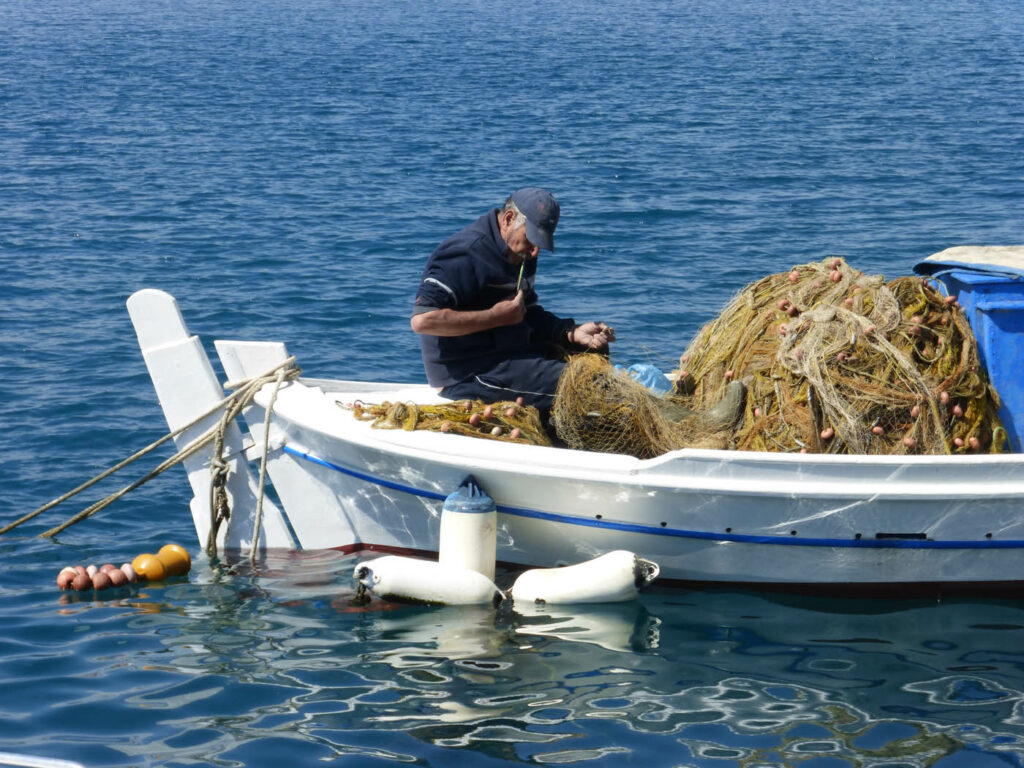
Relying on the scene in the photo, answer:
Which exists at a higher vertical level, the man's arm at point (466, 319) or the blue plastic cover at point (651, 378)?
the man's arm at point (466, 319)

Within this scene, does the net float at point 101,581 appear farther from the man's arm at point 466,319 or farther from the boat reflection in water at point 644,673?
the man's arm at point 466,319

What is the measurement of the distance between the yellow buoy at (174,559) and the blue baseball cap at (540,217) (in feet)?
8.29

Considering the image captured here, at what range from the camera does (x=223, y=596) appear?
6.59 metres

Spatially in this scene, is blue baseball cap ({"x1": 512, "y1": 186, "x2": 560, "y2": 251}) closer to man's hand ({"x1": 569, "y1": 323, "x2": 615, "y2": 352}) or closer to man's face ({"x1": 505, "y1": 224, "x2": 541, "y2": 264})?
man's face ({"x1": 505, "y1": 224, "x2": 541, "y2": 264})

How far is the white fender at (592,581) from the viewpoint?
6.07m

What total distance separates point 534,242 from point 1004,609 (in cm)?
287

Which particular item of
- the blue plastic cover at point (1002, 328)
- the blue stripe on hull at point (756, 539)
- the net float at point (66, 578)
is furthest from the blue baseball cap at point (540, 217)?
the net float at point (66, 578)

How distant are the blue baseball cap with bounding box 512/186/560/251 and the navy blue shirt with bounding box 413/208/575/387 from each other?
21 cm

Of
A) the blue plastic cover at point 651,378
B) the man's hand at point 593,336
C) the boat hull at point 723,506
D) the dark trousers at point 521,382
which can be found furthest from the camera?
the blue plastic cover at point 651,378

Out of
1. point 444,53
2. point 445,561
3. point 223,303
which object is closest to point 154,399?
point 223,303

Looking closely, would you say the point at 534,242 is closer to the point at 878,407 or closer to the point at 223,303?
the point at 878,407

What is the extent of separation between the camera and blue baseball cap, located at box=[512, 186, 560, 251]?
20.3 feet

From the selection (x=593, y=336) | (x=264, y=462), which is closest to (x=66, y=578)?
(x=264, y=462)

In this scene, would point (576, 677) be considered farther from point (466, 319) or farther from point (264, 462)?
point (264, 462)
